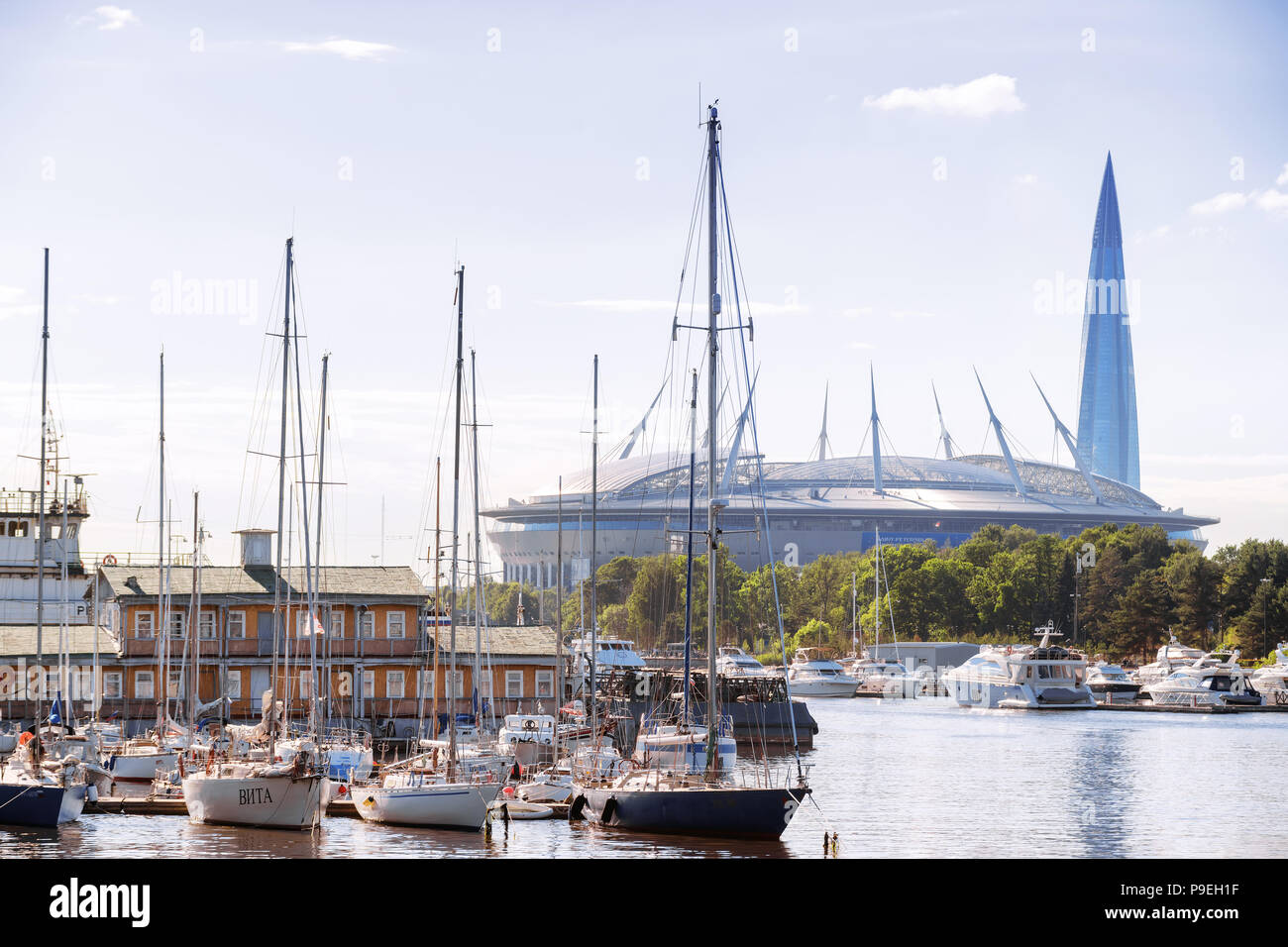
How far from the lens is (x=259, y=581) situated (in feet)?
233

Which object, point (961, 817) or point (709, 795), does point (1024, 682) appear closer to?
point (961, 817)

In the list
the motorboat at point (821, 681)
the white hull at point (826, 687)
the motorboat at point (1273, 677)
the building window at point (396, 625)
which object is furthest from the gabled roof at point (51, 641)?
the motorboat at point (1273, 677)

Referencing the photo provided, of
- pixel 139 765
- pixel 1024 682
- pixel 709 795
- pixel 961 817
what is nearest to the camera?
pixel 709 795

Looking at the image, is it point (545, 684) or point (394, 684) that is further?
point (545, 684)

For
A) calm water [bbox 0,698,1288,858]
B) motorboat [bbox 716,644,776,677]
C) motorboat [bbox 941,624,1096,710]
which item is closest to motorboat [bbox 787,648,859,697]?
motorboat [bbox 716,644,776,677]

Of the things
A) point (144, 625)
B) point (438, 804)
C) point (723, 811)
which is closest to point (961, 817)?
point (723, 811)

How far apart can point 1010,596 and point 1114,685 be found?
39248mm

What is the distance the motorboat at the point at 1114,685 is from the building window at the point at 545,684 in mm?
53537

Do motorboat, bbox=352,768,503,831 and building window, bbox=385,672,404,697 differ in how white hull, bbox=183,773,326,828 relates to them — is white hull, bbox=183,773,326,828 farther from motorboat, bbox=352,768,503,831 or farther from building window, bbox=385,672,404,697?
building window, bbox=385,672,404,697

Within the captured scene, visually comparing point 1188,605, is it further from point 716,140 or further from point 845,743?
point 716,140

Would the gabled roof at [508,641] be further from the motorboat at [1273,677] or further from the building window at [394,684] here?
the motorboat at [1273,677]

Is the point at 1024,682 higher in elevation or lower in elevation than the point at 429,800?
lower

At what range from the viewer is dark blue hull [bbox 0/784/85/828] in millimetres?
40656
